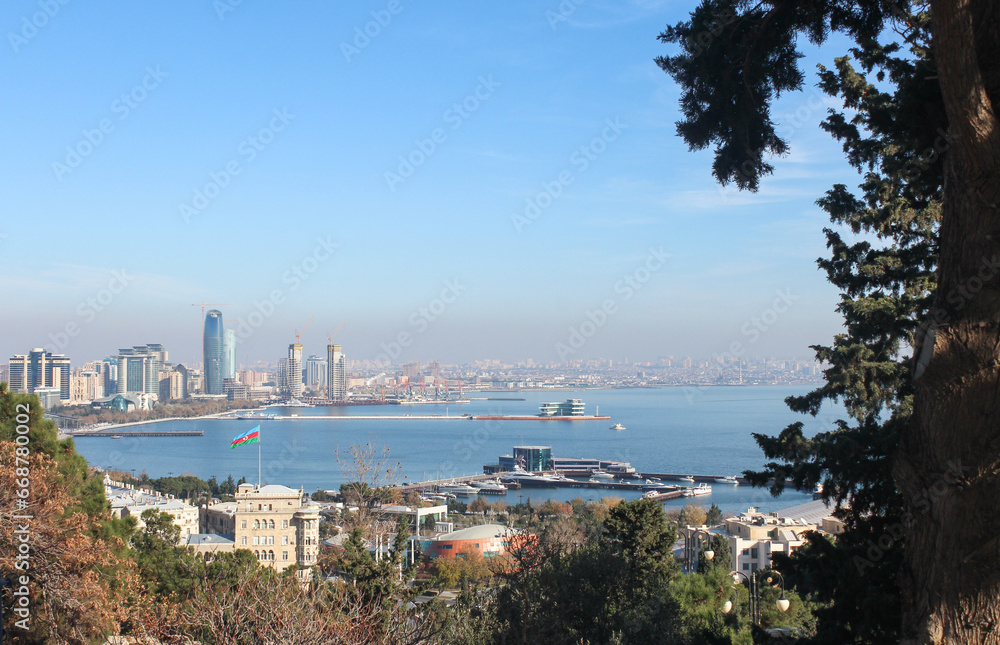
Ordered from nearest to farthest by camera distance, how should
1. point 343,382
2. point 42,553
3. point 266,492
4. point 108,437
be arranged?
1. point 42,553
2. point 266,492
3. point 108,437
4. point 343,382

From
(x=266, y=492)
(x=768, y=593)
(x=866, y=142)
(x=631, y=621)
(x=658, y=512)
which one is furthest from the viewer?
(x=266, y=492)

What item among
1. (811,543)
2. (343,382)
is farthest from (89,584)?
(343,382)

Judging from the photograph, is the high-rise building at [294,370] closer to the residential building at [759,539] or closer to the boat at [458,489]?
the boat at [458,489]

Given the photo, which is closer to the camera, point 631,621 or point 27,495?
point 27,495

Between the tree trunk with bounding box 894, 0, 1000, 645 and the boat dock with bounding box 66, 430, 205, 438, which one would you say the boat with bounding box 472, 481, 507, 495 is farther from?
the tree trunk with bounding box 894, 0, 1000, 645

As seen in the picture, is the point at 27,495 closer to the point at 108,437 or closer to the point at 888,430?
the point at 888,430

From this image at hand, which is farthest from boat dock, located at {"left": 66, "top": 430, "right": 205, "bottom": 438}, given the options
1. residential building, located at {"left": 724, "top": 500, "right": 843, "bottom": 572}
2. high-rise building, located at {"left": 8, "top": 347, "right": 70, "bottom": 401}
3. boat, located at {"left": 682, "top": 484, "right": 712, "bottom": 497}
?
residential building, located at {"left": 724, "top": 500, "right": 843, "bottom": 572}

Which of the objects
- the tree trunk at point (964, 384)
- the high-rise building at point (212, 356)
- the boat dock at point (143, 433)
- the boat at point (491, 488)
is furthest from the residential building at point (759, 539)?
the high-rise building at point (212, 356)
